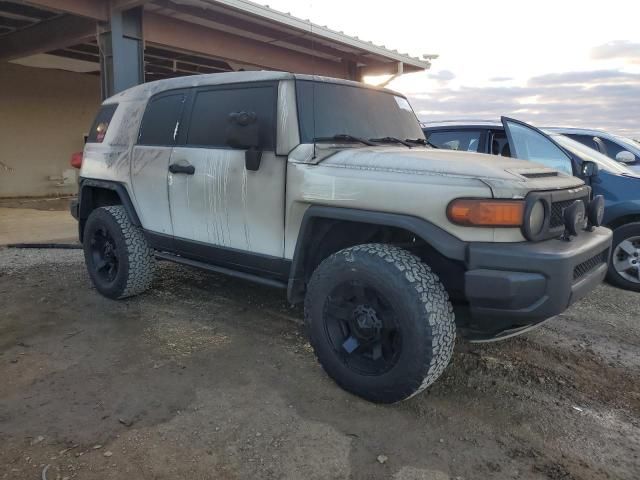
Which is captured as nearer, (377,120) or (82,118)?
(377,120)

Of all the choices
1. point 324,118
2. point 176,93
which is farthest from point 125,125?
point 324,118

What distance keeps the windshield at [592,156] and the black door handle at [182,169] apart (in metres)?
3.96

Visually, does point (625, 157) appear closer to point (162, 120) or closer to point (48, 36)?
point (162, 120)

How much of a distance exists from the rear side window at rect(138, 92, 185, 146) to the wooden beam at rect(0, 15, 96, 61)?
A: 462cm

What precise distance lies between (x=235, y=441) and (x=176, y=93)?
288cm

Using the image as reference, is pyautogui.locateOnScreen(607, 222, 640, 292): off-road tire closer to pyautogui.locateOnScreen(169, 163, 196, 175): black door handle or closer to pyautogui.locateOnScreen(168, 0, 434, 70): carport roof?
pyautogui.locateOnScreen(168, 0, 434, 70): carport roof

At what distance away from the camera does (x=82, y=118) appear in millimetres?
13453

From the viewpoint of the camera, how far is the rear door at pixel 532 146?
212 inches

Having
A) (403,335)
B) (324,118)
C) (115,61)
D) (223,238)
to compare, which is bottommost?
(403,335)

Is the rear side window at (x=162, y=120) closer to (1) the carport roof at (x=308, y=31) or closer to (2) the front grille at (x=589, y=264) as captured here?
(1) the carport roof at (x=308, y=31)

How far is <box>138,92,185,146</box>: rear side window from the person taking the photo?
4.09 meters

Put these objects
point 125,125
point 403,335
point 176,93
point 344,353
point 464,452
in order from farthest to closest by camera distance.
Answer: point 125,125, point 176,93, point 344,353, point 403,335, point 464,452

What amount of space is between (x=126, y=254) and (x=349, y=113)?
231 cm

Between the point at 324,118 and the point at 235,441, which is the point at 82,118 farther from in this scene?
the point at 235,441
